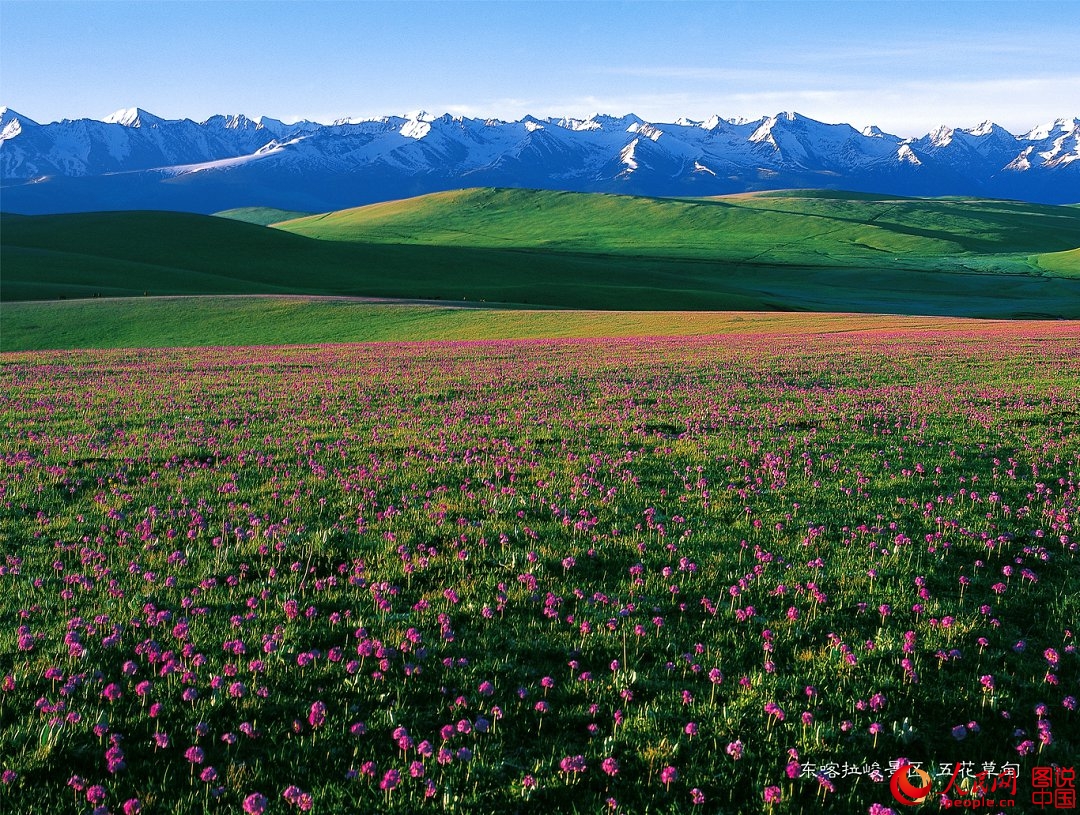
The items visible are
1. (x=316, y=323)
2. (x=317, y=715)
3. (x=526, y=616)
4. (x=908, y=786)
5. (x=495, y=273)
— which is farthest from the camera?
(x=495, y=273)

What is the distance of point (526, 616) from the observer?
8.41 m

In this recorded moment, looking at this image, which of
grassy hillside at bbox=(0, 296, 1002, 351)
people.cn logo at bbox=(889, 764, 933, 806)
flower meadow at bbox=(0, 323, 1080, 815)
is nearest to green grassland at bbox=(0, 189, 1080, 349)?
grassy hillside at bbox=(0, 296, 1002, 351)

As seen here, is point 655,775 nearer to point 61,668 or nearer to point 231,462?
point 61,668

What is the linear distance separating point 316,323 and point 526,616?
57.9 m

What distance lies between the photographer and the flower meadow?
5.90 metres

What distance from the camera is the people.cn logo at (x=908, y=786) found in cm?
576

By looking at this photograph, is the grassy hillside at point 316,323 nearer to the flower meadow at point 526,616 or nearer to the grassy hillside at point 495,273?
the grassy hillside at point 495,273

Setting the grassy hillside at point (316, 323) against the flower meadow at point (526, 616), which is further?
the grassy hillside at point (316, 323)

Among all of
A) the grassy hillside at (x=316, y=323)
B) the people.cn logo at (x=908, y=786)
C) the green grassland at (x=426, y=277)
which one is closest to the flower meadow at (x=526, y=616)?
the people.cn logo at (x=908, y=786)

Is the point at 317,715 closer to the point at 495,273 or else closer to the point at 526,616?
the point at 526,616

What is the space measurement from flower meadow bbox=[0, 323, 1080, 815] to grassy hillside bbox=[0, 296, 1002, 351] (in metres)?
39.8

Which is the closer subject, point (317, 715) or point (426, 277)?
point (317, 715)

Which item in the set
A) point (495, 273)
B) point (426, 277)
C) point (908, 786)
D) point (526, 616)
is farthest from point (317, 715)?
point (495, 273)

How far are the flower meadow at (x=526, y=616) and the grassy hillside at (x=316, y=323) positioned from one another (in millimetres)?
39843
